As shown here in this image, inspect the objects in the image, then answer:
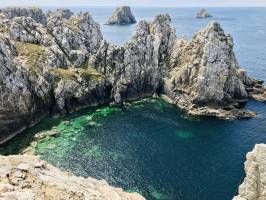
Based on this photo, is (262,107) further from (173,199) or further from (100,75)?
(173,199)

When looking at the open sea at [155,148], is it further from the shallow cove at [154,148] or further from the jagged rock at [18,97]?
the jagged rock at [18,97]

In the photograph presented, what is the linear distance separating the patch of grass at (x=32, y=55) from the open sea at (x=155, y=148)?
22063 mm

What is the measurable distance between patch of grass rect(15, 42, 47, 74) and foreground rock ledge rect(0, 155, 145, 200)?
286 feet

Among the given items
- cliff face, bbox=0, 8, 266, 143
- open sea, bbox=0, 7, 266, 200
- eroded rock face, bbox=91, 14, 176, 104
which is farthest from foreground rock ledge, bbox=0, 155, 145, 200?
eroded rock face, bbox=91, 14, 176, 104

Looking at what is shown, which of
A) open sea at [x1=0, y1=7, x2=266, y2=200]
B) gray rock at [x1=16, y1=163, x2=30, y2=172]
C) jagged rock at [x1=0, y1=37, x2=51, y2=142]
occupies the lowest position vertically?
open sea at [x1=0, y1=7, x2=266, y2=200]

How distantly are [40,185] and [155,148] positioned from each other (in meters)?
67.7

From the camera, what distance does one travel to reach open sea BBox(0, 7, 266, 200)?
90938 millimetres

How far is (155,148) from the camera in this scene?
11062 centimetres

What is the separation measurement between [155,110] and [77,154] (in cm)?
4638

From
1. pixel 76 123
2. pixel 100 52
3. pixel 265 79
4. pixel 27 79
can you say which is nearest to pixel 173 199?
pixel 76 123

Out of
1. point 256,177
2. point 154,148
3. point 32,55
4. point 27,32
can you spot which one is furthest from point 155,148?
point 27,32

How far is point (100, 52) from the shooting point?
159m

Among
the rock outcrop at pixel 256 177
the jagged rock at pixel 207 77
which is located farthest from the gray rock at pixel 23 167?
the jagged rock at pixel 207 77

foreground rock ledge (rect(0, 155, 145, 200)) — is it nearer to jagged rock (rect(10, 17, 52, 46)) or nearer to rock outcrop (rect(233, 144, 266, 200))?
rock outcrop (rect(233, 144, 266, 200))
